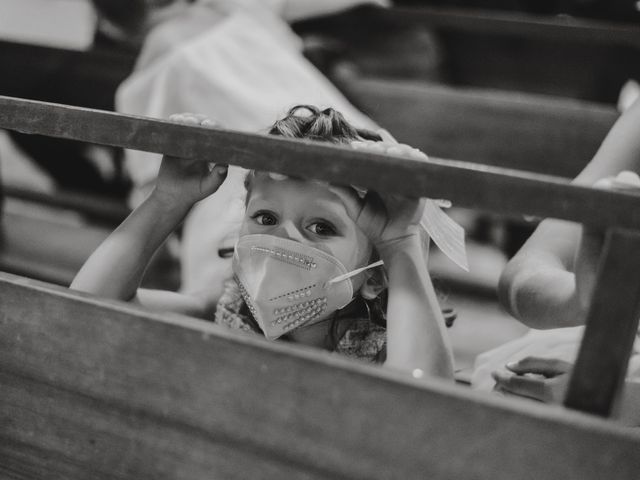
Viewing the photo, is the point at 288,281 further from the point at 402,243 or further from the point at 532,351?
the point at 532,351

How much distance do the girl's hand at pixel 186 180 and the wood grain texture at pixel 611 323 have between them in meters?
0.62

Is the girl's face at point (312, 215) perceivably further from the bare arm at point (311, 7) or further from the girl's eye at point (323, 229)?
the bare arm at point (311, 7)

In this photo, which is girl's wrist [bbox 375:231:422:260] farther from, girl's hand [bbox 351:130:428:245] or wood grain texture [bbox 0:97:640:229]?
wood grain texture [bbox 0:97:640:229]

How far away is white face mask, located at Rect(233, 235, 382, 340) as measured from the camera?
47.7 inches

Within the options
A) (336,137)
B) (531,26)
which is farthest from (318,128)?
(531,26)

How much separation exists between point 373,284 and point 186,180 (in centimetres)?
37

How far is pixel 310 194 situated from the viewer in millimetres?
1234

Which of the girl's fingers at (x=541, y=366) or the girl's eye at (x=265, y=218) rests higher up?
the girl's eye at (x=265, y=218)

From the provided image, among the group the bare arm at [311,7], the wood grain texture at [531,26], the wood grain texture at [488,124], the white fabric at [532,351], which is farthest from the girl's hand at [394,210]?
the bare arm at [311,7]

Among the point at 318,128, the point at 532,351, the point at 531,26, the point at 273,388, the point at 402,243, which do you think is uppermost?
the point at 531,26

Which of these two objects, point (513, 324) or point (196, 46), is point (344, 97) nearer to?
point (196, 46)

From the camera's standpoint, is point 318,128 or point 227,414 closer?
point 227,414

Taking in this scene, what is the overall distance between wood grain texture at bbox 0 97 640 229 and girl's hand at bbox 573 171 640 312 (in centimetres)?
6

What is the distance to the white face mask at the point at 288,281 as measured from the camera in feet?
3.97
